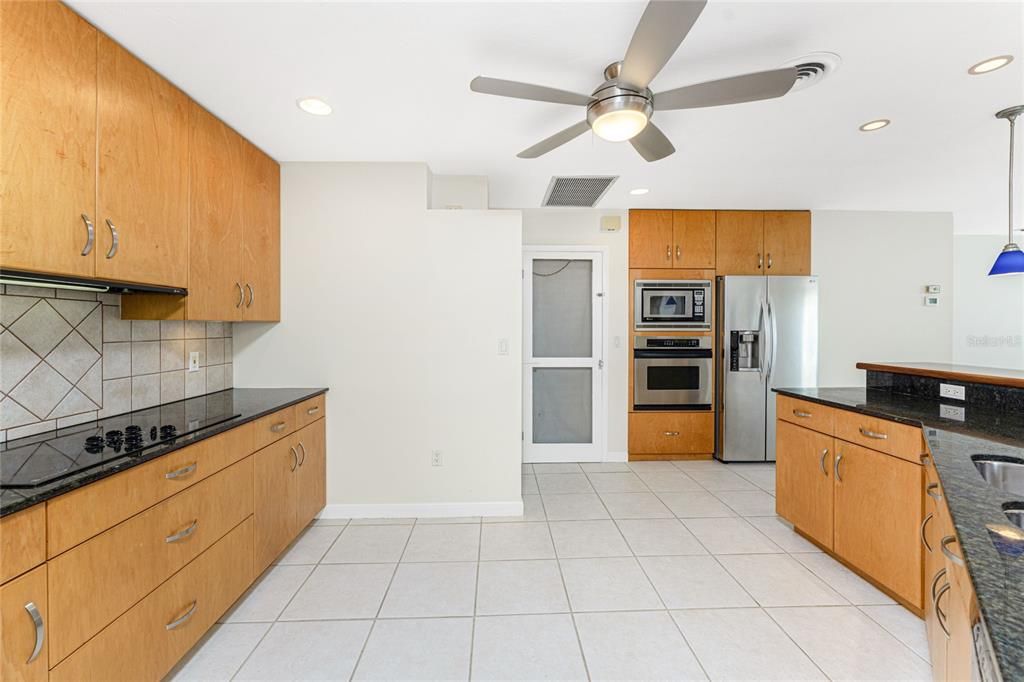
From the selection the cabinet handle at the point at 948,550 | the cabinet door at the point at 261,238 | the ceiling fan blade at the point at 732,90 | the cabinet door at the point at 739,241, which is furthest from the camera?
the cabinet door at the point at 739,241

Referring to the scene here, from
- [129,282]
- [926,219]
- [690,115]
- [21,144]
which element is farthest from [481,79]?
[926,219]

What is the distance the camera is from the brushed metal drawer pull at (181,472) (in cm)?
149

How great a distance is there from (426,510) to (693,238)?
3.44 metres

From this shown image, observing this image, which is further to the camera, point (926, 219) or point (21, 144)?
point (926, 219)

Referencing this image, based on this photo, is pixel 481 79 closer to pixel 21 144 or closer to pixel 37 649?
pixel 21 144

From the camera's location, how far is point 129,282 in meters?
1.68

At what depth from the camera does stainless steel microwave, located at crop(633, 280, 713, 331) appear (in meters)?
4.11

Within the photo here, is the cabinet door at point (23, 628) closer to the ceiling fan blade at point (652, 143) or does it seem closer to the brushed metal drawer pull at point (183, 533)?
the brushed metal drawer pull at point (183, 533)

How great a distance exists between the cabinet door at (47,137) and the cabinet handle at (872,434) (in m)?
3.36

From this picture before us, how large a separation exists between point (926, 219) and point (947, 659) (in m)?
4.86

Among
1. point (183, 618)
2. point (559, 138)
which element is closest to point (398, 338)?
point (559, 138)

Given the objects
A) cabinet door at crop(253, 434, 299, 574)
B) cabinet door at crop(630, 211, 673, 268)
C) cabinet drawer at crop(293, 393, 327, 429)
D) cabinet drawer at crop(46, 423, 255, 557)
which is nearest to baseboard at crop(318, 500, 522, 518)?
cabinet door at crop(253, 434, 299, 574)

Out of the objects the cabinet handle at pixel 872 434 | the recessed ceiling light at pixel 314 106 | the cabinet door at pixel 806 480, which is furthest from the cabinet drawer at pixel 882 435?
the recessed ceiling light at pixel 314 106

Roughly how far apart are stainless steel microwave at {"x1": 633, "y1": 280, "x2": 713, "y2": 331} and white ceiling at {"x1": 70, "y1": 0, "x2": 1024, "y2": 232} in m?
1.18
